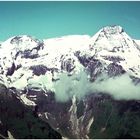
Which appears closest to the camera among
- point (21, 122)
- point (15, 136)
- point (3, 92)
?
point (15, 136)

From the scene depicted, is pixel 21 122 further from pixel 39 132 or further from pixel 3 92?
pixel 3 92

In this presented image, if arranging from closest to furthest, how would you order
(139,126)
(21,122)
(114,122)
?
1. (21,122)
2. (139,126)
3. (114,122)

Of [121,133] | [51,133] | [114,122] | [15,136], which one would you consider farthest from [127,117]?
[15,136]

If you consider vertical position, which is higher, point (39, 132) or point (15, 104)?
point (15, 104)

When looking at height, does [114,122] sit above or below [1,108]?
below

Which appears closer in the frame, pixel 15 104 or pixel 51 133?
pixel 51 133

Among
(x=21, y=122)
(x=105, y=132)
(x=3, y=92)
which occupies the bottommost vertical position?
(x=105, y=132)

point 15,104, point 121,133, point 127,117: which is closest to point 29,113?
point 15,104

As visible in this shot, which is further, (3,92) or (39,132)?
(3,92)

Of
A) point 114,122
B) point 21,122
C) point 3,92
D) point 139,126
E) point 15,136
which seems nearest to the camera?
point 15,136

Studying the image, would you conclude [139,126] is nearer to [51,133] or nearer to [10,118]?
[51,133]
